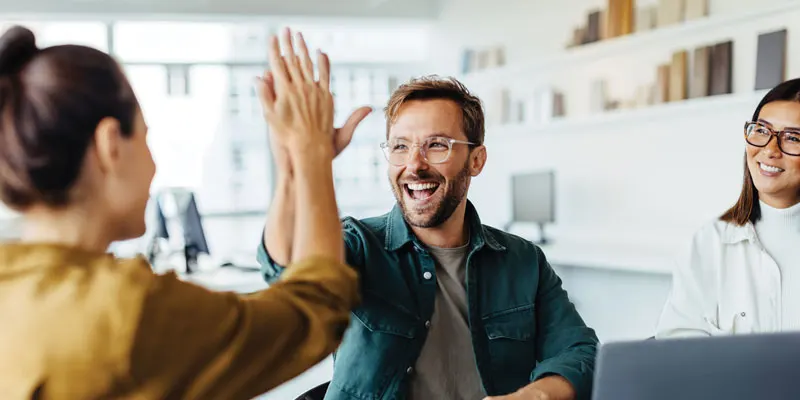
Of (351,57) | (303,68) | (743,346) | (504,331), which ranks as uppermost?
(351,57)

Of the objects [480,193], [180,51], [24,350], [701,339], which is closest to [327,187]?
[24,350]

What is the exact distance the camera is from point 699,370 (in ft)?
2.84

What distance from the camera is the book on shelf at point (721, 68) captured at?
4.01m

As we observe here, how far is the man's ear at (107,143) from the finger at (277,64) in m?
0.19

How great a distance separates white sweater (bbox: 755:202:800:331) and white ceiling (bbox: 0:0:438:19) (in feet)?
16.0

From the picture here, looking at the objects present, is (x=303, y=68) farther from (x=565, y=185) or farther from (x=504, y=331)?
(x=565, y=185)

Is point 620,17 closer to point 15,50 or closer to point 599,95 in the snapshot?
point 599,95

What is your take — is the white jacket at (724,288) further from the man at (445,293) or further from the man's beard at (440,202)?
the man's beard at (440,202)

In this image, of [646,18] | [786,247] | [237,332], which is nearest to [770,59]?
[646,18]

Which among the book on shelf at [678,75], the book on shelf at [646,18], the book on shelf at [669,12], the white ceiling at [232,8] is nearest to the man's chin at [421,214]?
the book on shelf at [678,75]

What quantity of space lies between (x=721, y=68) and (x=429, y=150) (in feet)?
9.44

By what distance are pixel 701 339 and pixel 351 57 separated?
6.04 m

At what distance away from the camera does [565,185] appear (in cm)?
526

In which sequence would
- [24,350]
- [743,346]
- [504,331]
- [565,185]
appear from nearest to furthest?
[24,350], [743,346], [504,331], [565,185]
